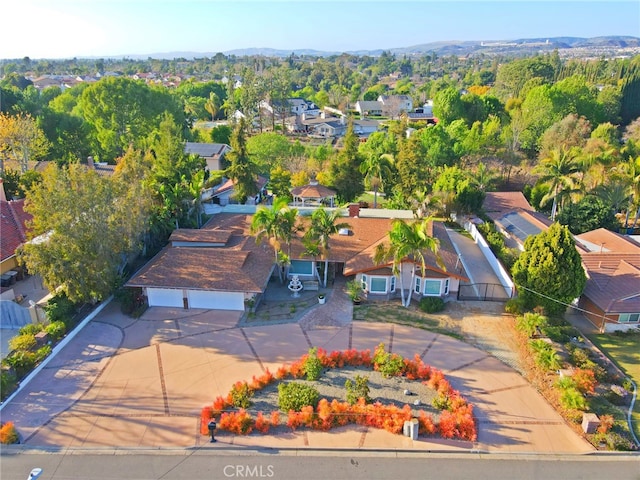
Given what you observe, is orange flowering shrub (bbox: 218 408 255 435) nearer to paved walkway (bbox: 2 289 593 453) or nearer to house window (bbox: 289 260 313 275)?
paved walkway (bbox: 2 289 593 453)

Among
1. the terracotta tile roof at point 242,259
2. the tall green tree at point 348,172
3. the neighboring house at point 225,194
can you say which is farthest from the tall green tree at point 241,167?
the terracotta tile roof at point 242,259

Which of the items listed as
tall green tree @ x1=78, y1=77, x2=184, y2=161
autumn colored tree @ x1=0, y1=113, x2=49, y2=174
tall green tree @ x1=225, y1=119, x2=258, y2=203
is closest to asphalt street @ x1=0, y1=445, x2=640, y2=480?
tall green tree @ x1=225, y1=119, x2=258, y2=203

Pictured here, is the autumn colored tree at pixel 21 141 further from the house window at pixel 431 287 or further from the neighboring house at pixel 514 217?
the neighboring house at pixel 514 217

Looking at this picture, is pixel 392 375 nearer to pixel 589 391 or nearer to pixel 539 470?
pixel 539 470

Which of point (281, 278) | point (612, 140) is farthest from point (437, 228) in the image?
point (612, 140)

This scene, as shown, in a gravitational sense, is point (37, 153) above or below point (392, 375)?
above

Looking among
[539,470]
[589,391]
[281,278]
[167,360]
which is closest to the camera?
[539,470]

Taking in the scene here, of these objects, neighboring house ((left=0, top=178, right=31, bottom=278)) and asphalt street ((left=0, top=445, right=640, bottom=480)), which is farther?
neighboring house ((left=0, top=178, right=31, bottom=278))
